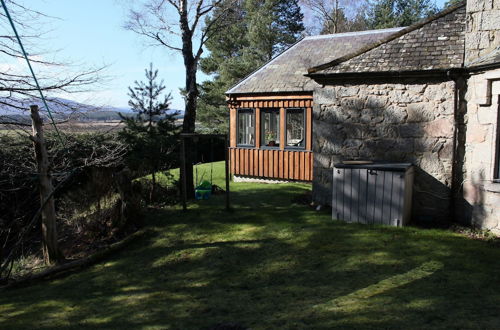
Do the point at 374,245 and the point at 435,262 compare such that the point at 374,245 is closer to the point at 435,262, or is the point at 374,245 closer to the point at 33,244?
the point at 435,262

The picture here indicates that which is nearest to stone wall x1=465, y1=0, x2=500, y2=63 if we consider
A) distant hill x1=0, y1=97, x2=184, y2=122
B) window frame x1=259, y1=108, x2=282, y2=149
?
window frame x1=259, y1=108, x2=282, y2=149

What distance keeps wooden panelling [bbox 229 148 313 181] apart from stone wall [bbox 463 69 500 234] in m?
6.02

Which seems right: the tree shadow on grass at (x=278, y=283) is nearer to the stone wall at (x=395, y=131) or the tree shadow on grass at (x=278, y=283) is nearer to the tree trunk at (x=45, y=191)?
the tree trunk at (x=45, y=191)

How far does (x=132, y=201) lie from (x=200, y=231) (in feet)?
6.14

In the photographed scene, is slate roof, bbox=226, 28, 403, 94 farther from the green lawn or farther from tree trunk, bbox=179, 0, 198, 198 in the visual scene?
the green lawn

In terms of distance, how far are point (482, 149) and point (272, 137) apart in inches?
312

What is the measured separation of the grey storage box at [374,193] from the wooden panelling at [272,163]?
198 inches

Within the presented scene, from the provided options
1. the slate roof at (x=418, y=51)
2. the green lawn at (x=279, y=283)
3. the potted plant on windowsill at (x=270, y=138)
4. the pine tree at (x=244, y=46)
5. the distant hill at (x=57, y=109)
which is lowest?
the green lawn at (x=279, y=283)

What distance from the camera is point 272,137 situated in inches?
573

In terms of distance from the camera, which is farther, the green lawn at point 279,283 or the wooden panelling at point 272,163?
the wooden panelling at point 272,163

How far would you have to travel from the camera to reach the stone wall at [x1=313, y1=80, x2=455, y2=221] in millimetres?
8055

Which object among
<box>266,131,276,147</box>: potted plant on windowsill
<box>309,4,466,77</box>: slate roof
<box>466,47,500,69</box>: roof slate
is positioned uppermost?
<box>309,4,466,77</box>: slate roof

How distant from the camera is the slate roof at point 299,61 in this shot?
13680mm

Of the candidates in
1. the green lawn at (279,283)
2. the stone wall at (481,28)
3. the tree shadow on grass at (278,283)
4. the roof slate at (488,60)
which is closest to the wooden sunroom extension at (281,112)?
the green lawn at (279,283)
